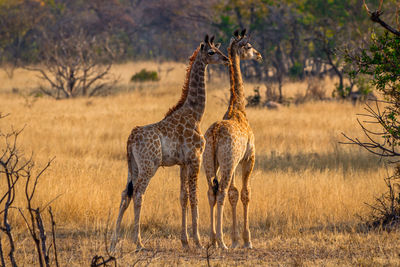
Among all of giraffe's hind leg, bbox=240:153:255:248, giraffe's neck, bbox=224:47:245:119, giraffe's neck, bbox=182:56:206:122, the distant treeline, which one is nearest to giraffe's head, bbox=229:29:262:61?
giraffe's neck, bbox=224:47:245:119

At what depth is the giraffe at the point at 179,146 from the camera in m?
6.02

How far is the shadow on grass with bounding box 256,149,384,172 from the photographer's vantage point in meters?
10.6

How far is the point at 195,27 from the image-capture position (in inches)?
1561

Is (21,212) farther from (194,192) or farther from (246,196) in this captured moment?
(246,196)

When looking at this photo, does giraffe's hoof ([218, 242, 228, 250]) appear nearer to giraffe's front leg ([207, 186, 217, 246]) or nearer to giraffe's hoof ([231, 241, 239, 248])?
giraffe's front leg ([207, 186, 217, 246])

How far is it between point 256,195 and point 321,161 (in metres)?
3.21

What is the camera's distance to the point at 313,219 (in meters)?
7.62

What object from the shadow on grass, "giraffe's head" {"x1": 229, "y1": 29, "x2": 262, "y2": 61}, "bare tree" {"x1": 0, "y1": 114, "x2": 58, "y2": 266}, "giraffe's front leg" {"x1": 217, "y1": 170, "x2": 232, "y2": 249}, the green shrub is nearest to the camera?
"bare tree" {"x1": 0, "y1": 114, "x2": 58, "y2": 266}

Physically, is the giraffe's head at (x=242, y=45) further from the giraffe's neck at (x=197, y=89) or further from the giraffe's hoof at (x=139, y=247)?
the giraffe's hoof at (x=139, y=247)

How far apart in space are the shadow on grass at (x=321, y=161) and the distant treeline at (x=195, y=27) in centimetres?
670

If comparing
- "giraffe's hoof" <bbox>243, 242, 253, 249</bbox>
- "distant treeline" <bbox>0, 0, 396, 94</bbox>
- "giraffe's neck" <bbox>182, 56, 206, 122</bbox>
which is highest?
"distant treeline" <bbox>0, 0, 396, 94</bbox>

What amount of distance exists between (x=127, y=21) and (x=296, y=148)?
32.9m

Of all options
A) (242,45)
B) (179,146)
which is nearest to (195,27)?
(242,45)

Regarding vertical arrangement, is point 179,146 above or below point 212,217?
above
